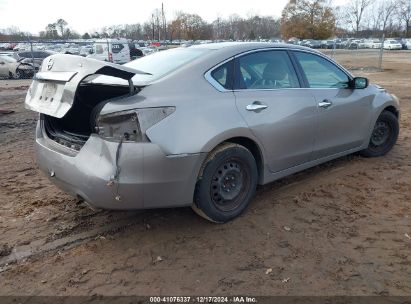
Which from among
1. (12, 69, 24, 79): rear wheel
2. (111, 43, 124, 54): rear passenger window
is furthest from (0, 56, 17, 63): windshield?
(111, 43, 124, 54): rear passenger window

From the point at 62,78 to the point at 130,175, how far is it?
3.23ft

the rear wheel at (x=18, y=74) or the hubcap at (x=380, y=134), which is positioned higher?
the hubcap at (x=380, y=134)

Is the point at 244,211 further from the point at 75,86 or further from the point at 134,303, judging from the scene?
the point at 75,86

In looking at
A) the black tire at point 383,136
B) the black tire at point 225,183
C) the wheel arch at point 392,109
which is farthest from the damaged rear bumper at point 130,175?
the wheel arch at point 392,109

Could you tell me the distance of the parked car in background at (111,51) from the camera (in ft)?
81.4

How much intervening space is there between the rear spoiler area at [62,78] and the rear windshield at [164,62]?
0.42 m

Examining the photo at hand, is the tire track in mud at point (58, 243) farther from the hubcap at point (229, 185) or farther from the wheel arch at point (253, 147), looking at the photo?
the wheel arch at point (253, 147)

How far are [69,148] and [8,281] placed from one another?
1.13 metres

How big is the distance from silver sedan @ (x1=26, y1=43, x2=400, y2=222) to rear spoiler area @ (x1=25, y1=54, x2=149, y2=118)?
11 mm

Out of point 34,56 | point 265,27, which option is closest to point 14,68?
point 34,56

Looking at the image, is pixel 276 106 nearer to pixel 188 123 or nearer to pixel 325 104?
pixel 325 104

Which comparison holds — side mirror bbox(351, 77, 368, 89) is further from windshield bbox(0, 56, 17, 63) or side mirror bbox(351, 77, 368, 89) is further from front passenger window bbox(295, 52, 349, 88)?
windshield bbox(0, 56, 17, 63)

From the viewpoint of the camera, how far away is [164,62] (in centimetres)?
400

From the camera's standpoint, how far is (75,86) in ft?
10.3
